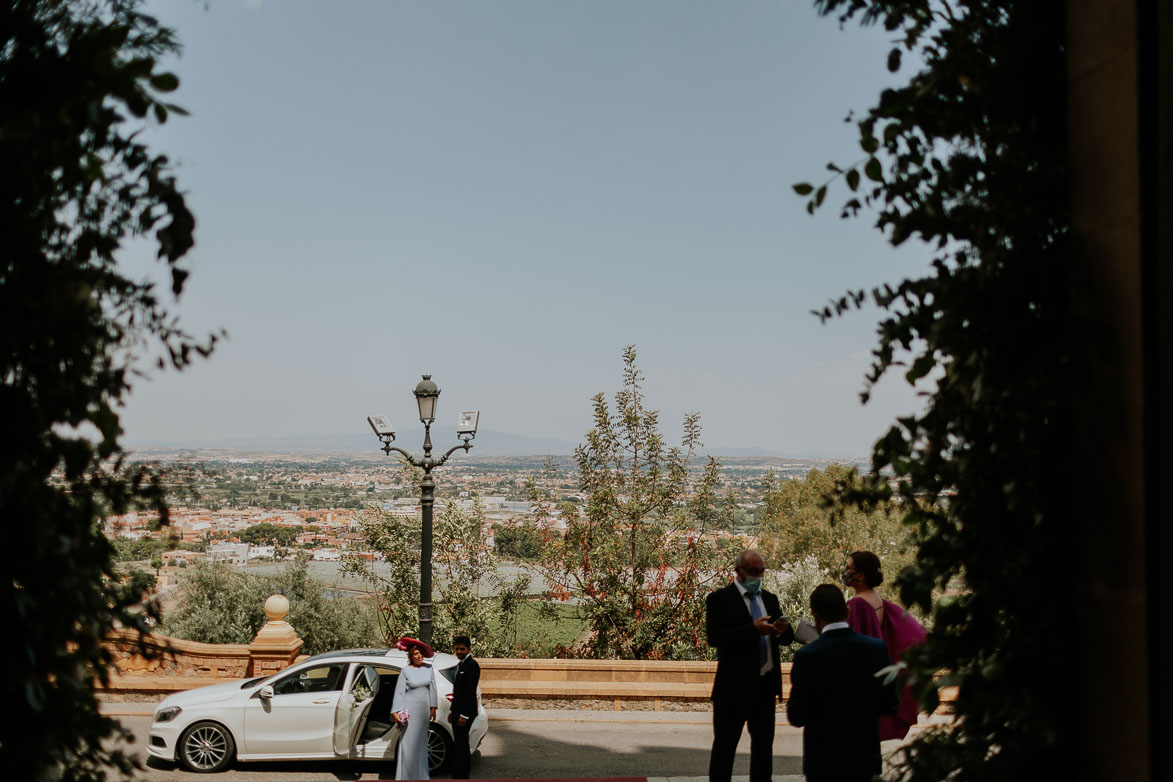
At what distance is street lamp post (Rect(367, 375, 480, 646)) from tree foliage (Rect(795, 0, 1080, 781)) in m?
9.74

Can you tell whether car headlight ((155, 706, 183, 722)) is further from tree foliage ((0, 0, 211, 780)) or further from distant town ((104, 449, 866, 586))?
tree foliage ((0, 0, 211, 780))

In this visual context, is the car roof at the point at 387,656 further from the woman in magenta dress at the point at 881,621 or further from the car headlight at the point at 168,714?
the woman in magenta dress at the point at 881,621

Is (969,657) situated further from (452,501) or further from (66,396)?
(452,501)

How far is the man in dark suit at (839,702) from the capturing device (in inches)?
178

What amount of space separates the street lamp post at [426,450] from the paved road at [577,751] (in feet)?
5.79

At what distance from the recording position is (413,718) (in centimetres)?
827

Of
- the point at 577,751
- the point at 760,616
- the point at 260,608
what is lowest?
the point at 260,608

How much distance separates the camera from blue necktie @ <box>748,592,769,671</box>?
5887 mm

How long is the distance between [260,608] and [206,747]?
9.88 metres

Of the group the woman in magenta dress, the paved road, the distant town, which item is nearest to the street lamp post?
the distant town

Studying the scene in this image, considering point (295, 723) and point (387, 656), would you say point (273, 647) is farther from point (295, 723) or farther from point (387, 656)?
point (387, 656)

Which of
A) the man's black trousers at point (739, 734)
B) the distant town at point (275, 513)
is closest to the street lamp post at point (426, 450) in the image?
the distant town at point (275, 513)

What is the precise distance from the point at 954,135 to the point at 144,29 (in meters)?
2.44

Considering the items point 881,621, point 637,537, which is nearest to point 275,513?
point 637,537
